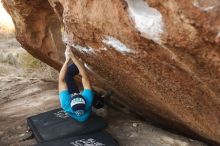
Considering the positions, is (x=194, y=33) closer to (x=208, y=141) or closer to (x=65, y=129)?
(x=208, y=141)

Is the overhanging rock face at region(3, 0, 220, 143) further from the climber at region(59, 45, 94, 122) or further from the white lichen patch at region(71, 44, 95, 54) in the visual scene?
the climber at region(59, 45, 94, 122)

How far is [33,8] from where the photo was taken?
629cm

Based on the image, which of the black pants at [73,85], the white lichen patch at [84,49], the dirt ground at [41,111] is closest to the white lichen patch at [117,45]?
the white lichen patch at [84,49]

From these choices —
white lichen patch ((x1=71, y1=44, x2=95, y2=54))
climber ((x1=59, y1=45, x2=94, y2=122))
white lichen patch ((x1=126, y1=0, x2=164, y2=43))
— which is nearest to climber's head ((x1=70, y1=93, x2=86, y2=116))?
climber ((x1=59, y1=45, x2=94, y2=122))

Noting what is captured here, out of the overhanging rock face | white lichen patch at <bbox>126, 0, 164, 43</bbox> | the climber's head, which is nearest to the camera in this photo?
the overhanging rock face

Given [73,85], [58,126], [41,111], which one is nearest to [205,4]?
[58,126]

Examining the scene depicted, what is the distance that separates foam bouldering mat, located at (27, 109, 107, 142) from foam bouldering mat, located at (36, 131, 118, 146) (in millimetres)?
118

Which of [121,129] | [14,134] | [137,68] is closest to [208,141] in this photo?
[121,129]

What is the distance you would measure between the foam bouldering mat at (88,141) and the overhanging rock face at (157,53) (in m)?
0.62

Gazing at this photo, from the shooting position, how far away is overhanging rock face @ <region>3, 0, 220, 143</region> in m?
3.15

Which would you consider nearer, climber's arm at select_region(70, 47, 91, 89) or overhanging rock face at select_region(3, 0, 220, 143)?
overhanging rock face at select_region(3, 0, 220, 143)

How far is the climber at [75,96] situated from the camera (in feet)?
16.6

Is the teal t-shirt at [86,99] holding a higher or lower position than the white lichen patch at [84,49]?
lower

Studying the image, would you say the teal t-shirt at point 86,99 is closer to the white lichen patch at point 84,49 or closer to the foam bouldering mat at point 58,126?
the foam bouldering mat at point 58,126
